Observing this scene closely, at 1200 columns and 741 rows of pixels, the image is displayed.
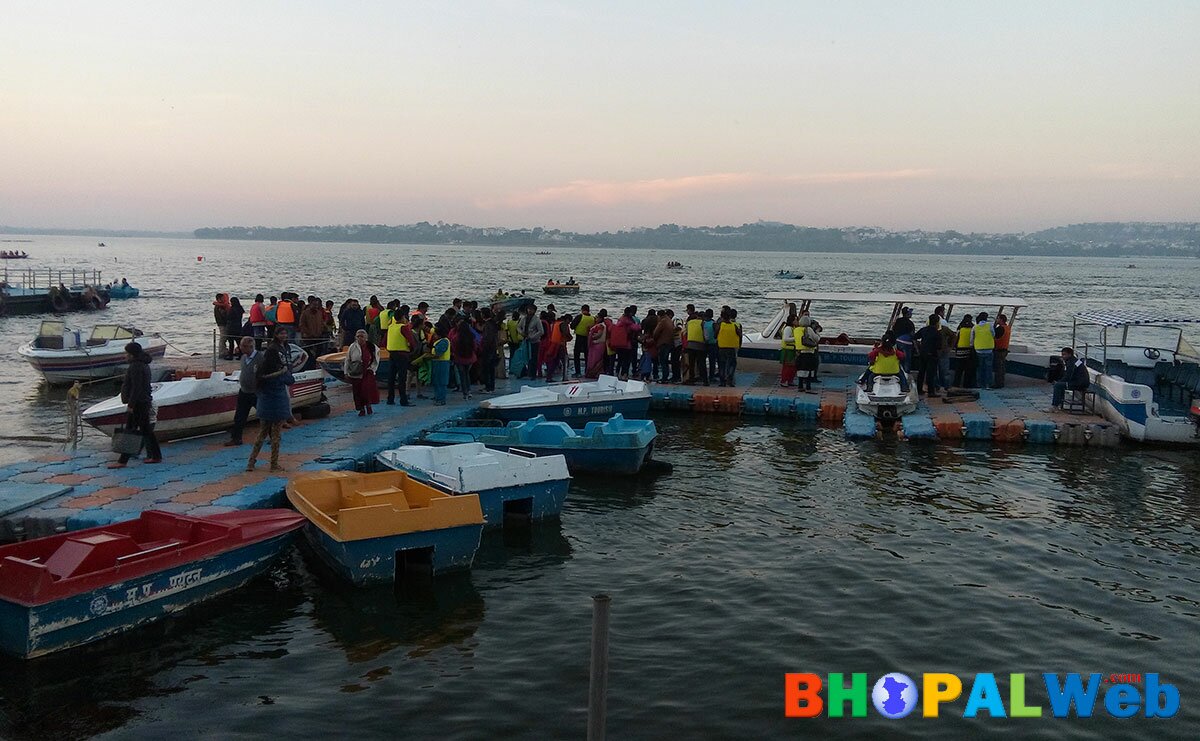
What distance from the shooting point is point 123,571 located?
8633 mm

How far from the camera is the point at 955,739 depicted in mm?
7539

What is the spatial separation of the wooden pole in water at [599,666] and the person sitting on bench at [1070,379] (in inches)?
665

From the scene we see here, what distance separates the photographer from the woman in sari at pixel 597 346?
69.5 feet

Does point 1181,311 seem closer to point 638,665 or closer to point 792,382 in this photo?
point 792,382

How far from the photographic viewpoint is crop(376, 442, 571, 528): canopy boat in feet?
39.8

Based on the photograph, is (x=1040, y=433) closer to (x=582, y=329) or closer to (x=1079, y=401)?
(x=1079, y=401)

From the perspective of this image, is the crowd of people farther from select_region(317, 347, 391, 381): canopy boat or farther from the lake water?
select_region(317, 347, 391, 381): canopy boat

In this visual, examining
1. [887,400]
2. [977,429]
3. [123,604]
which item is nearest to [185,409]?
[123,604]

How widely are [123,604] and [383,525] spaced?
2569 mm

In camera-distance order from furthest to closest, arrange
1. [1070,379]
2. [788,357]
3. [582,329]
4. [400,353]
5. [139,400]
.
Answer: [582,329]
[788,357]
[1070,379]
[400,353]
[139,400]

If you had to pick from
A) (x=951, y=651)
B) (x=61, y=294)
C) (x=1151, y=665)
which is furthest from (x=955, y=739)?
(x=61, y=294)

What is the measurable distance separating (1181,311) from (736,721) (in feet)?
269

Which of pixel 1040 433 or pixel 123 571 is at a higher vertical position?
pixel 123 571

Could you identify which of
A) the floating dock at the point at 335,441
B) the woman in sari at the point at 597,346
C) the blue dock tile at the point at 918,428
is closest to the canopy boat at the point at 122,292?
the floating dock at the point at 335,441
